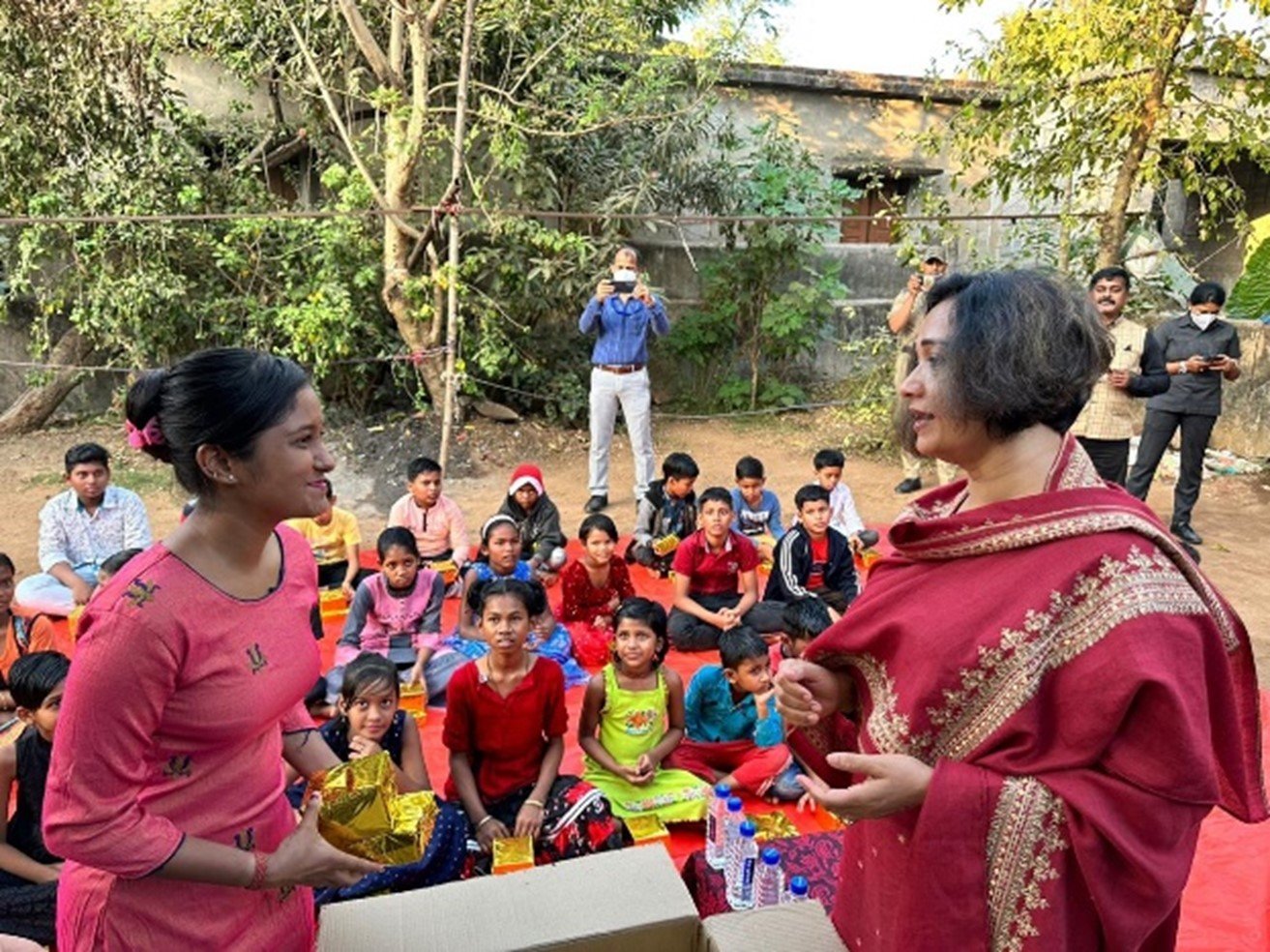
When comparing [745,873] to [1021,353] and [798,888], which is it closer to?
[798,888]

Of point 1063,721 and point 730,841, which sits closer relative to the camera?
point 1063,721

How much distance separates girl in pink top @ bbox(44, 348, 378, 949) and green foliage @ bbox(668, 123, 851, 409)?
856cm

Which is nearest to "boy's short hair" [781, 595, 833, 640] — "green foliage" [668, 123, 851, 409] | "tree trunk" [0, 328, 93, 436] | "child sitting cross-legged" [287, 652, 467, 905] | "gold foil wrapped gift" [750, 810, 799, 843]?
"gold foil wrapped gift" [750, 810, 799, 843]

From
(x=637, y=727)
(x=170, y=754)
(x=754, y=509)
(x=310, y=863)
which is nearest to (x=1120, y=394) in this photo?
(x=754, y=509)

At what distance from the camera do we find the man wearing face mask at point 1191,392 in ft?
19.8

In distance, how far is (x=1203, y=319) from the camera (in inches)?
240

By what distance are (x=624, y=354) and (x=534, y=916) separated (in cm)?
546

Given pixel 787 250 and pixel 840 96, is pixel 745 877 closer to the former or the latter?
pixel 787 250

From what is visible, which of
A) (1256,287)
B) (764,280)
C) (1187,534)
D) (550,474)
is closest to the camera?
(1256,287)

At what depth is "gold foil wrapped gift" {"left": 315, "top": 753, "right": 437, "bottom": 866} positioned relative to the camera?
4.66 feet

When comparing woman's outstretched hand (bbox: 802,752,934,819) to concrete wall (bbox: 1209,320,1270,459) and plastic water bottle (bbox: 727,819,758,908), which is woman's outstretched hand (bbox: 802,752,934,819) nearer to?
plastic water bottle (bbox: 727,819,758,908)

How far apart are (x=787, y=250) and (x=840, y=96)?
223 cm

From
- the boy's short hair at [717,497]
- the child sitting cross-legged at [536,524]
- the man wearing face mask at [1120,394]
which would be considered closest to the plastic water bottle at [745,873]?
the boy's short hair at [717,497]

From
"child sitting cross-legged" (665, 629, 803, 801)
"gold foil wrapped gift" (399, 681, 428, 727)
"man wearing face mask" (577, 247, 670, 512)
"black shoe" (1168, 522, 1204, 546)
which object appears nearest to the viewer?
"child sitting cross-legged" (665, 629, 803, 801)
